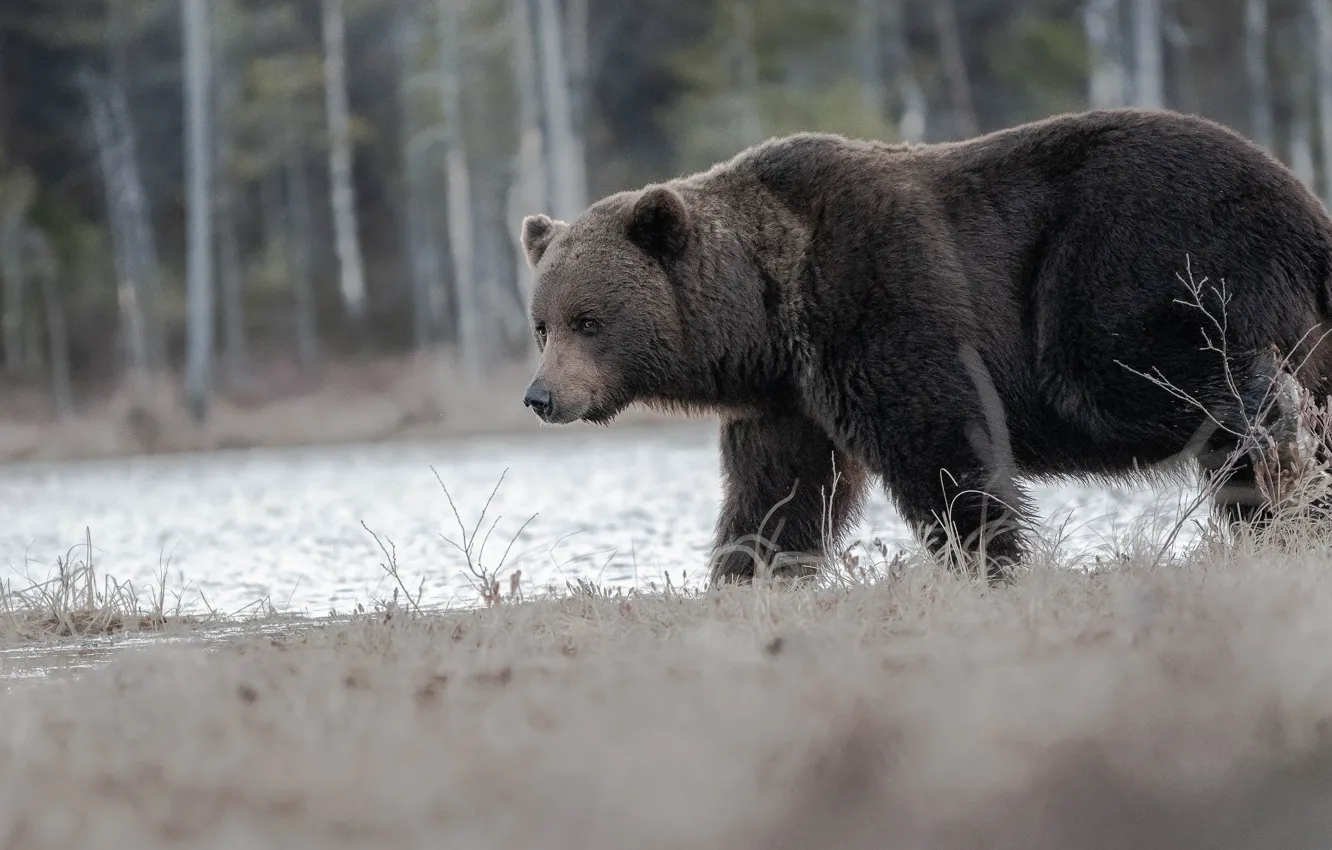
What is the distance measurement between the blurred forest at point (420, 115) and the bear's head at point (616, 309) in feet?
69.7

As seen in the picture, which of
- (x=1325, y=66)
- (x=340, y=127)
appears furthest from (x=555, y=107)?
(x=1325, y=66)

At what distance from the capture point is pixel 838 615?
4762 mm

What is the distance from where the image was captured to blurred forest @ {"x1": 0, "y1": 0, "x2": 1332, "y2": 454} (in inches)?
1254

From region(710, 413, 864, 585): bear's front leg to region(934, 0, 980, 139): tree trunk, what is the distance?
3052 cm

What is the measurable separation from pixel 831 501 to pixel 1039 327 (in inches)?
40.1

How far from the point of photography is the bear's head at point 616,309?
20.0 feet

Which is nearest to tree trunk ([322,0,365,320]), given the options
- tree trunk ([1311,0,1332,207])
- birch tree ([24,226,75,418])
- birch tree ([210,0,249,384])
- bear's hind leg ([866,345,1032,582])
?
birch tree ([210,0,249,384])

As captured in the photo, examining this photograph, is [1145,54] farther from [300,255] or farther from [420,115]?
[300,255]

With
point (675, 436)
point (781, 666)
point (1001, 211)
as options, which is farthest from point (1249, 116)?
point (781, 666)

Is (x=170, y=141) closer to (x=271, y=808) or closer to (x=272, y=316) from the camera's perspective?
(x=272, y=316)

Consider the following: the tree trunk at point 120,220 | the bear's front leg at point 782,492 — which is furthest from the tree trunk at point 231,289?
the bear's front leg at point 782,492

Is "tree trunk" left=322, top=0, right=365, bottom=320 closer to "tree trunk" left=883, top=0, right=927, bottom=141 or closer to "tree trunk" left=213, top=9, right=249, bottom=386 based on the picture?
"tree trunk" left=213, top=9, right=249, bottom=386

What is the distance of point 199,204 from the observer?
22.9 m

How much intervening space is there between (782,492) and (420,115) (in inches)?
1222
